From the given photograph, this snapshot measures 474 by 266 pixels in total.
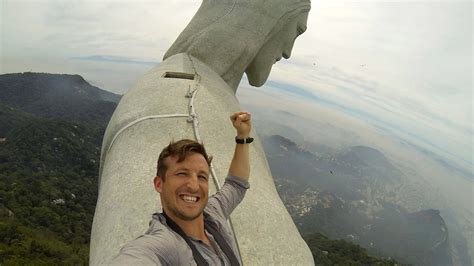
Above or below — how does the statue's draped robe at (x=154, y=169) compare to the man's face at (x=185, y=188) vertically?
below

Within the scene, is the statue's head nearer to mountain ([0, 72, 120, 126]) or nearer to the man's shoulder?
the man's shoulder

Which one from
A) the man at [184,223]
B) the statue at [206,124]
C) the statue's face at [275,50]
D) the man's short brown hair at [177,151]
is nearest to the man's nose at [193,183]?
the man at [184,223]

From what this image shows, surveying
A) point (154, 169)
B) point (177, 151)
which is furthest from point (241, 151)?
point (154, 169)

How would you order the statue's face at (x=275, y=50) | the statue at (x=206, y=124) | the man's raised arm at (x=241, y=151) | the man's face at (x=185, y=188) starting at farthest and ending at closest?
1. the statue's face at (x=275, y=50)
2. the statue at (x=206, y=124)
3. the man's raised arm at (x=241, y=151)
4. the man's face at (x=185, y=188)

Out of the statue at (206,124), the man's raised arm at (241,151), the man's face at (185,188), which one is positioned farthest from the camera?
the statue at (206,124)

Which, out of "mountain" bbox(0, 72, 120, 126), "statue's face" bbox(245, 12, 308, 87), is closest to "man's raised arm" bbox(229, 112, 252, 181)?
"statue's face" bbox(245, 12, 308, 87)

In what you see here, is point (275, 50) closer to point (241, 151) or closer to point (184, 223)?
point (241, 151)

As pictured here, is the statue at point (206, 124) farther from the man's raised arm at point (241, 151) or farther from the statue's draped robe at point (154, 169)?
the man's raised arm at point (241, 151)
